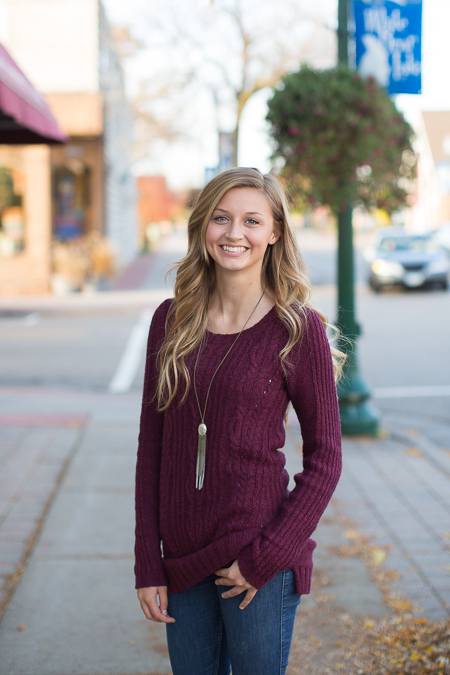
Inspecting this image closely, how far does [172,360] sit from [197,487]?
1.13ft

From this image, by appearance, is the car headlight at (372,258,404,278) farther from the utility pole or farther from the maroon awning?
the maroon awning

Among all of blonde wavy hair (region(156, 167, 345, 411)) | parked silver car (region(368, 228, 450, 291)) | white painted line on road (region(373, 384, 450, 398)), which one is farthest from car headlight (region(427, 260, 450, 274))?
blonde wavy hair (region(156, 167, 345, 411))

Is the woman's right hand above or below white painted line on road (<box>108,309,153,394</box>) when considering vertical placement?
above

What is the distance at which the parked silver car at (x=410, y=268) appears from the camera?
64.3 feet

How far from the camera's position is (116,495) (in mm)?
4887

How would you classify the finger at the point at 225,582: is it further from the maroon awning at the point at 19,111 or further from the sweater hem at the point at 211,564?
the maroon awning at the point at 19,111

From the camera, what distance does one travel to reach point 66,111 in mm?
20281

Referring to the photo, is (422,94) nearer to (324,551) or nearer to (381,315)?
(324,551)

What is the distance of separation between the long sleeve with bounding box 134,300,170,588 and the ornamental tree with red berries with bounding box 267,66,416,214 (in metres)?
3.83

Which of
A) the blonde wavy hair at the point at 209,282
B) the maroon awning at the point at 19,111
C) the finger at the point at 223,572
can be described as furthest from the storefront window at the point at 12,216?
the finger at the point at 223,572

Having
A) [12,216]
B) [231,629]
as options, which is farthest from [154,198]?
[231,629]

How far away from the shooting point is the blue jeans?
6.17 ft

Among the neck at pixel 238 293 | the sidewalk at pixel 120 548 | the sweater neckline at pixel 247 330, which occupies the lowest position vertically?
the sidewalk at pixel 120 548

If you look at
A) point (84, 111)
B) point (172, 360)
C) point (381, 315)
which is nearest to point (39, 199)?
point (84, 111)
